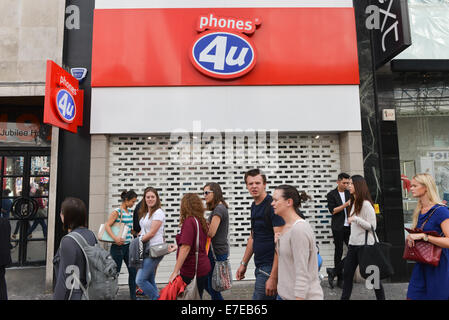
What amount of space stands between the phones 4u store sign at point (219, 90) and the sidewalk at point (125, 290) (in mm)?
739

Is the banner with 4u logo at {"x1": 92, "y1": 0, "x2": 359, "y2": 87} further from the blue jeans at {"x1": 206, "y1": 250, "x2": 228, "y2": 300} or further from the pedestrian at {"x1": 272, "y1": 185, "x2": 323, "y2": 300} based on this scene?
the pedestrian at {"x1": 272, "y1": 185, "x2": 323, "y2": 300}

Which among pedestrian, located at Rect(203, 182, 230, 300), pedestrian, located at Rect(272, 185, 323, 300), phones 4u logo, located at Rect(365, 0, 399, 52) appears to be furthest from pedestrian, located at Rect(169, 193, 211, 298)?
phones 4u logo, located at Rect(365, 0, 399, 52)

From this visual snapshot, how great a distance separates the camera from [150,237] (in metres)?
4.52

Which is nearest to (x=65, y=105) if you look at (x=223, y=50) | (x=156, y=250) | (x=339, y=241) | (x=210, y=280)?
(x=156, y=250)

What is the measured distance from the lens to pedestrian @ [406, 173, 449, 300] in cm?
313

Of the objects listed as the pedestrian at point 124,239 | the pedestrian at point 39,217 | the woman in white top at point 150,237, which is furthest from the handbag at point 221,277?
the pedestrian at point 39,217

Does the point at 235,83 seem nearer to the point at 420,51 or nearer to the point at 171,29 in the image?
the point at 171,29

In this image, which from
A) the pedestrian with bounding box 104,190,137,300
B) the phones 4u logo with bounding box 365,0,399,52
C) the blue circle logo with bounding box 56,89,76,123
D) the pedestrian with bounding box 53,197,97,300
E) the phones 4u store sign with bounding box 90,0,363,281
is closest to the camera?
the pedestrian with bounding box 53,197,97,300

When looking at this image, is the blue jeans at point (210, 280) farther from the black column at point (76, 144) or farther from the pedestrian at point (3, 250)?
the black column at point (76, 144)

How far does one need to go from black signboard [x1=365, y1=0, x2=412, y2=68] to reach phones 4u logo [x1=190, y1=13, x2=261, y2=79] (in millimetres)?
2757

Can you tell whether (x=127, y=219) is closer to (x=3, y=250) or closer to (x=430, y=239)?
(x=3, y=250)

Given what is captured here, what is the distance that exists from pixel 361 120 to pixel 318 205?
83.8 inches

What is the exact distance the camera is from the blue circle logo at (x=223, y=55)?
6320 mm

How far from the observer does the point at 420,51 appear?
6.83 metres
